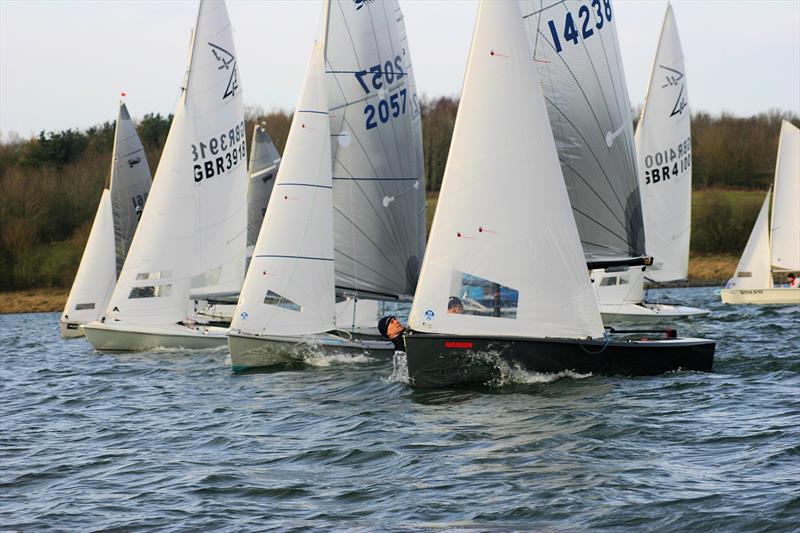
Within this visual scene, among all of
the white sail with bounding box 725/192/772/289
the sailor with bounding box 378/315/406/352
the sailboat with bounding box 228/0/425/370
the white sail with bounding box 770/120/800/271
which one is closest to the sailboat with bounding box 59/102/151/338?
the sailboat with bounding box 228/0/425/370

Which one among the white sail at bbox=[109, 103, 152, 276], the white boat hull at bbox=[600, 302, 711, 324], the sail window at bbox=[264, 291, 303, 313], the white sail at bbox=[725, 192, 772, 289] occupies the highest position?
the white sail at bbox=[109, 103, 152, 276]

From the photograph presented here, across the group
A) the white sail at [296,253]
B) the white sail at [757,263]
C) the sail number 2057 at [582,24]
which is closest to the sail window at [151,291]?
the white sail at [296,253]

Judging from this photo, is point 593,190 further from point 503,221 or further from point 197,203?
point 197,203

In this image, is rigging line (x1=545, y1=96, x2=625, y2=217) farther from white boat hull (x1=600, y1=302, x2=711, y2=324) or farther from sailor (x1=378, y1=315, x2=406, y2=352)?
white boat hull (x1=600, y1=302, x2=711, y2=324)

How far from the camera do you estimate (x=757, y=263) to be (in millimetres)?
34656

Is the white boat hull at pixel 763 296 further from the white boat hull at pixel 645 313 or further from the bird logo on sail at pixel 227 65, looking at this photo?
the bird logo on sail at pixel 227 65

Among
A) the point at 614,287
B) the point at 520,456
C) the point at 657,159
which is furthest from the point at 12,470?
the point at 657,159

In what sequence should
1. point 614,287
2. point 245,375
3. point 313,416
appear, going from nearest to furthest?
1. point 313,416
2. point 245,375
3. point 614,287

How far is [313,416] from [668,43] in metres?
18.5

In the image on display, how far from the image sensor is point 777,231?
113 ft

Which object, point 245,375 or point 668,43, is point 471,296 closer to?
point 245,375

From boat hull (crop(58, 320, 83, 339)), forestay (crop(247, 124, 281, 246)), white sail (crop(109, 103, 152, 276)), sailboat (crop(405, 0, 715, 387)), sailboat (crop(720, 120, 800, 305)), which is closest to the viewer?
sailboat (crop(405, 0, 715, 387))

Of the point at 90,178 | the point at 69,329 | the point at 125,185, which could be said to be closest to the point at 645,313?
the point at 125,185

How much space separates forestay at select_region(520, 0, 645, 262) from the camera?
16812mm
